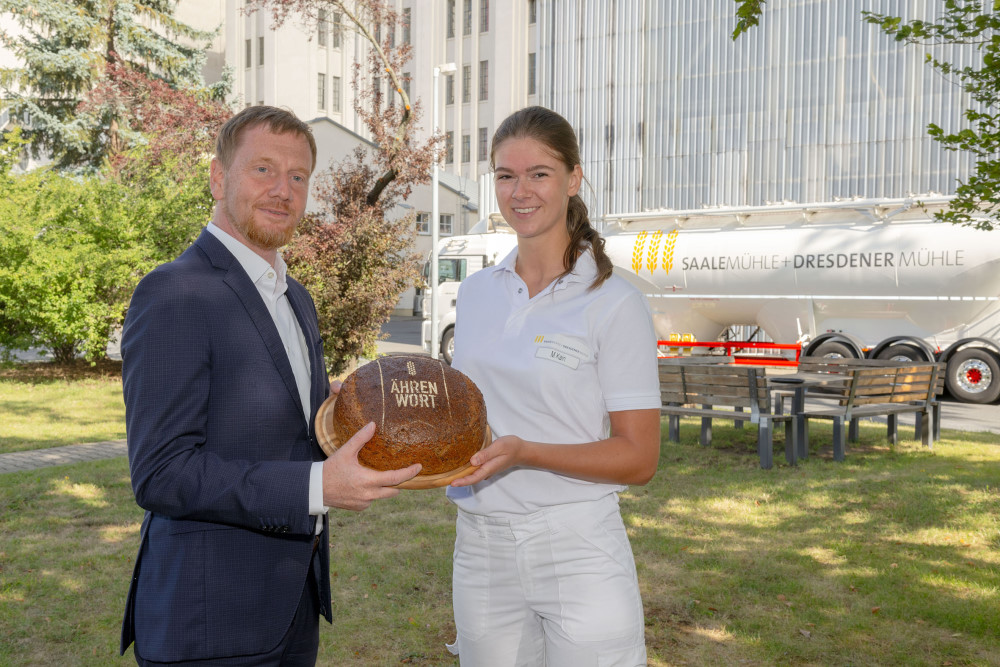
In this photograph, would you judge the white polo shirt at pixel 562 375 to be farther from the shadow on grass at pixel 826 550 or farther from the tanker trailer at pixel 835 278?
the tanker trailer at pixel 835 278

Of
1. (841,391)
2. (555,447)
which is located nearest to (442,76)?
(841,391)

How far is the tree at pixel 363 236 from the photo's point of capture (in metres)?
16.1

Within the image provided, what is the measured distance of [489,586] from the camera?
2.53 metres

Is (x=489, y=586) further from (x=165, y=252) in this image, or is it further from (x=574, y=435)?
(x=165, y=252)

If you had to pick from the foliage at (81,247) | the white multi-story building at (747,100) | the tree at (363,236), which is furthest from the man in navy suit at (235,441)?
the white multi-story building at (747,100)

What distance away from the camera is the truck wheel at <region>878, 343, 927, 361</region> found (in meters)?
16.7

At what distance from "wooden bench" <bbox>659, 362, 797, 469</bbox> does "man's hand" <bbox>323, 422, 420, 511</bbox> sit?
8242 millimetres

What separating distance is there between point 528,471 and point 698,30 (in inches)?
1350

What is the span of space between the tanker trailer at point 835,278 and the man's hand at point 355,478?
16326 mm

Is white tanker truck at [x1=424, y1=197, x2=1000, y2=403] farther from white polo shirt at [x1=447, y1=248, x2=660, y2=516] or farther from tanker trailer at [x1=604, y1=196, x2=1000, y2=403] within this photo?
white polo shirt at [x1=447, y1=248, x2=660, y2=516]

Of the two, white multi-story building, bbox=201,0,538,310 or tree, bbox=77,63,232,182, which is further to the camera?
white multi-story building, bbox=201,0,538,310

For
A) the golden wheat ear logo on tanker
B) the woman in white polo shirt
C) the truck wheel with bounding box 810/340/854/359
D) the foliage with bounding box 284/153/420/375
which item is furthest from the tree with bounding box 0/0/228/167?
the woman in white polo shirt

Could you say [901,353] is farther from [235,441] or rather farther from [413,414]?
[235,441]

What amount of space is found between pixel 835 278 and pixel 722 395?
27.7 feet
